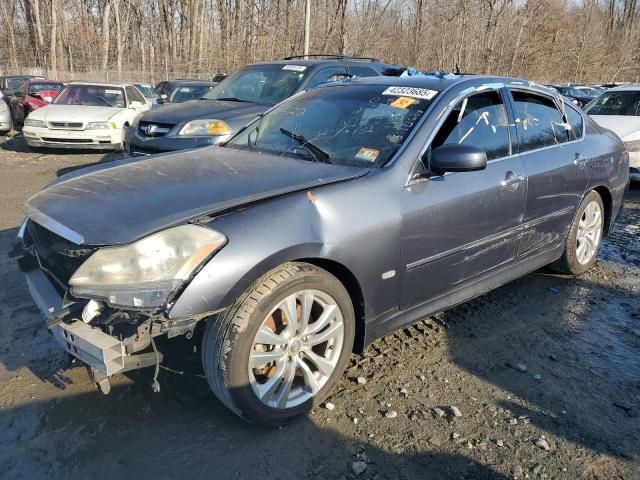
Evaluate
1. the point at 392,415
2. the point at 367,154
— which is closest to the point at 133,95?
the point at 367,154

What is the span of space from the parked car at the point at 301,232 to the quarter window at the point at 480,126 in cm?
1

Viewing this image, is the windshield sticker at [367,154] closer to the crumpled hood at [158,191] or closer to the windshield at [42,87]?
the crumpled hood at [158,191]

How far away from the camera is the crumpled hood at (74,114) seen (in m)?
10.0

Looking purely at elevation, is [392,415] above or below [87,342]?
below

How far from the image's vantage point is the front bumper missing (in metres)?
2.14

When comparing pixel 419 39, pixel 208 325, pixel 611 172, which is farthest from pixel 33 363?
pixel 419 39

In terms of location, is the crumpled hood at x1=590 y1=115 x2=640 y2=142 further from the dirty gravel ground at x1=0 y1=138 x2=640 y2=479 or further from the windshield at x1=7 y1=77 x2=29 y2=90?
the windshield at x1=7 y1=77 x2=29 y2=90

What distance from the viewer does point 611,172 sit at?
15.1 ft

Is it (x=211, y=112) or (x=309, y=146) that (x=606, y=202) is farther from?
(x=211, y=112)

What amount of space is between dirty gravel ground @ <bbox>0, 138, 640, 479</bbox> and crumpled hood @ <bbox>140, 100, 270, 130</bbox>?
3.35m

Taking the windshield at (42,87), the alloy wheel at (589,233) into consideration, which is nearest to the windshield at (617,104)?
the alloy wheel at (589,233)

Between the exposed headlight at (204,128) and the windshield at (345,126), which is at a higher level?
the windshield at (345,126)

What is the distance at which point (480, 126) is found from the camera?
3.48 m

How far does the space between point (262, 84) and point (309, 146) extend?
172 inches
